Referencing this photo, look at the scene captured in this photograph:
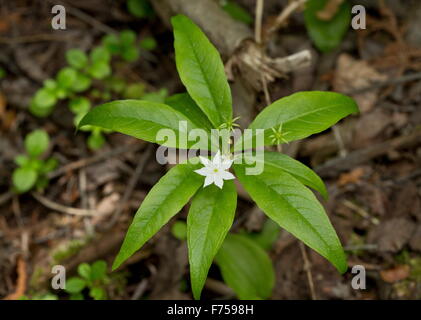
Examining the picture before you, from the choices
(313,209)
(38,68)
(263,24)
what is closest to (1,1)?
(38,68)

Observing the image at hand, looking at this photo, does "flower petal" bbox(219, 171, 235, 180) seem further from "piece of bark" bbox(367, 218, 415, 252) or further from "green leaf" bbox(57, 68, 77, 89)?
"green leaf" bbox(57, 68, 77, 89)

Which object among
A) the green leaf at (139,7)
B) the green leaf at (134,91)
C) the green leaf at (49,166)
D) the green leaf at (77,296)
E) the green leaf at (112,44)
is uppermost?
the green leaf at (139,7)

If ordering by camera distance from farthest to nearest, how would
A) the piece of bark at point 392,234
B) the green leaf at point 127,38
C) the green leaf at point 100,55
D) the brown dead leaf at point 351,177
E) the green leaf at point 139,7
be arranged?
the green leaf at point 139,7 → the green leaf at point 127,38 → the green leaf at point 100,55 → the brown dead leaf at point 351,177 → the piece of bark at point 392,234

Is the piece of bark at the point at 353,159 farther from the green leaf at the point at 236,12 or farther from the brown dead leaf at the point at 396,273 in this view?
the green leaf at the point at 236,12

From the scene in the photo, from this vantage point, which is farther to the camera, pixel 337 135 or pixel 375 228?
pixel 337 135

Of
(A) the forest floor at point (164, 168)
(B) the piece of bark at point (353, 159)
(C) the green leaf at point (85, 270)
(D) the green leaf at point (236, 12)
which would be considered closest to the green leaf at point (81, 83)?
(A) the forest floor at point (164, 168)
